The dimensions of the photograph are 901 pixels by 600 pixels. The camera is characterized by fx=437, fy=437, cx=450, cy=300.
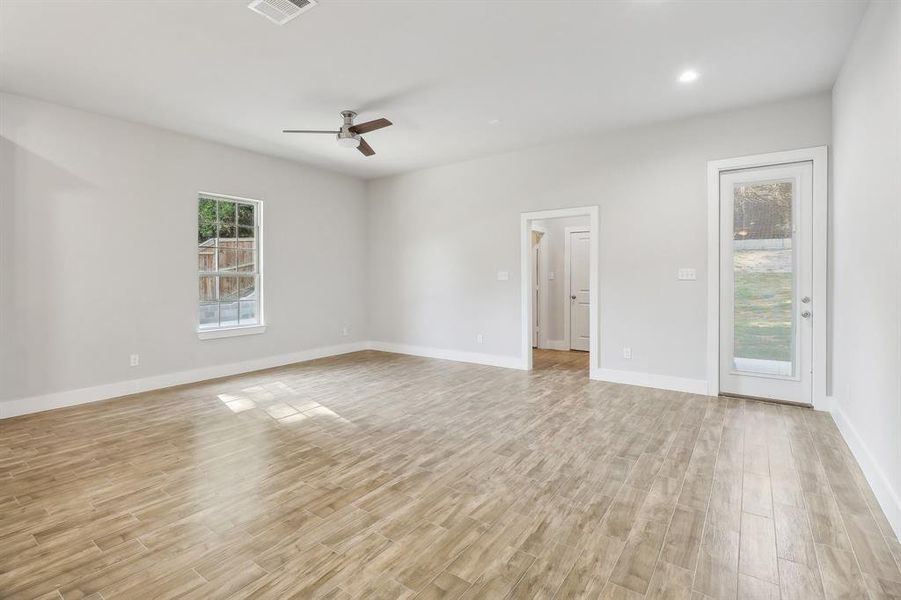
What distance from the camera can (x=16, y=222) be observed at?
4.07 m

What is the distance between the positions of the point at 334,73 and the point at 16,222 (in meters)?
3.31

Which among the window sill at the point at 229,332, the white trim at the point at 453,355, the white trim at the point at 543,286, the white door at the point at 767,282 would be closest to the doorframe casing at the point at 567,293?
the white trim at the point at 543,286

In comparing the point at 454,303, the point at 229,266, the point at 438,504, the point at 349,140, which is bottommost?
the point at 438,504

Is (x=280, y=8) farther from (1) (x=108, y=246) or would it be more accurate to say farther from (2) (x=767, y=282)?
(2) (x=767, y=282)

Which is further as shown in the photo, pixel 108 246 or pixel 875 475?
pixel 108 246

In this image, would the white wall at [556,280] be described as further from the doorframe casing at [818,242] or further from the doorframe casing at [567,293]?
the doorframe casing at [818,242]

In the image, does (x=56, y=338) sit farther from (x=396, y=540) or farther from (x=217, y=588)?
(x=396, y=540)

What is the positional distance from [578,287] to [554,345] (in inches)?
44.6

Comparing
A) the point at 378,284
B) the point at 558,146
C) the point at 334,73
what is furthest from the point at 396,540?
the point at 378,284

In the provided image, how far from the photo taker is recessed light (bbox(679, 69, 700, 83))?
3680 millimetres

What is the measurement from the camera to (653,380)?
495cm

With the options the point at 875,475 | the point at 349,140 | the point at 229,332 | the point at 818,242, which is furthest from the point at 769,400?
the point at 229,332

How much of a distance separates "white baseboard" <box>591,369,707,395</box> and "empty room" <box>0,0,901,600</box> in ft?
0.13

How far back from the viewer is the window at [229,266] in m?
5.55
